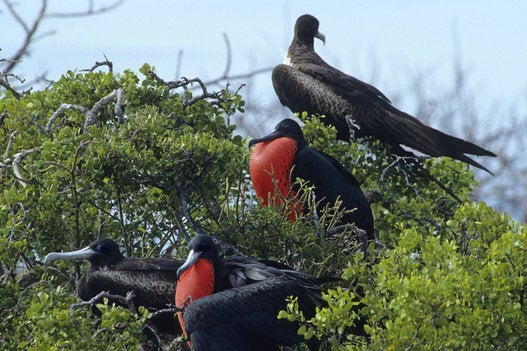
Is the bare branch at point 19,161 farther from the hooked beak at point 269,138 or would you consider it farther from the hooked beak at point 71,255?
the hooked beak at point 269,138

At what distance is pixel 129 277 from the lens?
18.7 ft

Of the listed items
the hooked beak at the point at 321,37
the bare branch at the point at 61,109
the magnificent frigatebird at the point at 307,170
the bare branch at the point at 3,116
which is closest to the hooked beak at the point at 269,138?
the magnificent frigatebird at the point at 307,170

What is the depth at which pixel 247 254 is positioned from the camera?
18.9 feet

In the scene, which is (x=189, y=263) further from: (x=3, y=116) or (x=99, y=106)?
(x=3, y=116)

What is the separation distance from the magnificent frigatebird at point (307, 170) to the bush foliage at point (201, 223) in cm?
12

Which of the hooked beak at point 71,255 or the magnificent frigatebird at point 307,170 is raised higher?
the magnificent frigatebird at point 307,170

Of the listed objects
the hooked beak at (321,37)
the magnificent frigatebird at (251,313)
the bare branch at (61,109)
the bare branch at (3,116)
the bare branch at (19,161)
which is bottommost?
the magnificent frigatebird at (251,313)

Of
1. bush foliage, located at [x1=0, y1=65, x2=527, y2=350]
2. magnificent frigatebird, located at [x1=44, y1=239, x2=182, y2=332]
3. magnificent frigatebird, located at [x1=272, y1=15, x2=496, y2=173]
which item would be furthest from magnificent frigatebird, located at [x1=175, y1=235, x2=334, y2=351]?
magnificent frigatebird, located at [x1=272, y1=15, x2=496, y2=173]

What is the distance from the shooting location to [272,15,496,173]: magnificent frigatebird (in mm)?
7168

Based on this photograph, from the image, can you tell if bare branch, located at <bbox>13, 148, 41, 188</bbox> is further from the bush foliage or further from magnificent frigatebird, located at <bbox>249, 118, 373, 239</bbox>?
magnificent frigatebird, located at <bbox>249, 118, 373, 239</bbox>

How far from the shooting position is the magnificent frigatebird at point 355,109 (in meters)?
7.17

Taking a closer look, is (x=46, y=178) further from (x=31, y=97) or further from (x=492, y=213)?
(x=492, y=213)

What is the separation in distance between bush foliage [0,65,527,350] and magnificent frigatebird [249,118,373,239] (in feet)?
0.41

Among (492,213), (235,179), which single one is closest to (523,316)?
(492,213)
